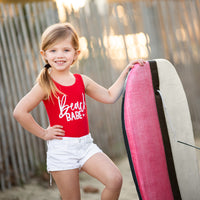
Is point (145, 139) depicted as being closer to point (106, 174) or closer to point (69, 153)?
point (106, 174)

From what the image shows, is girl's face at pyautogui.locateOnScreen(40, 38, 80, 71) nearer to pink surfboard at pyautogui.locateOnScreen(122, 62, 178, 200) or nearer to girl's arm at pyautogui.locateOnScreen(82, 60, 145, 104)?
girl's arm at pyautogui.locateOnScreen(82, 60, 145, 104)

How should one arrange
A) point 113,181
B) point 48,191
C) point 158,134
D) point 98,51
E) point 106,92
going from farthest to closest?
point 98,51
point 48,191
point 106,92
point 158,134
point 113,181

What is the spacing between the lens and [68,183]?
6.46 feet

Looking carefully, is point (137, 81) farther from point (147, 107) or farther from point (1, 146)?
point (1, 146)

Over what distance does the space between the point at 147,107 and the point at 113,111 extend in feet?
9.36

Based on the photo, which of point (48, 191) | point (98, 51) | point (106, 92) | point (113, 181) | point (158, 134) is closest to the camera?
point (113, 181)

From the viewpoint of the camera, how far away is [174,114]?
6.90 feet

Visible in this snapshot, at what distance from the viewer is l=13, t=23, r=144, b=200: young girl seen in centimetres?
197

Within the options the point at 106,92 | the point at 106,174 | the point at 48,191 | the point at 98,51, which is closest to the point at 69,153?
the point at 106,174

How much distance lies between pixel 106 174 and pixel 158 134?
1.32ft

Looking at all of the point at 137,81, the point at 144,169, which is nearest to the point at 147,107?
the point at 137,81

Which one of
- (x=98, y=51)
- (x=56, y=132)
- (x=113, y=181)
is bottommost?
(x=113, y=181)

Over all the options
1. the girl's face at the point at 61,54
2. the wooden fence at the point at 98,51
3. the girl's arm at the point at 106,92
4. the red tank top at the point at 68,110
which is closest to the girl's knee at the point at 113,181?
the red tank top at the point at 68,110

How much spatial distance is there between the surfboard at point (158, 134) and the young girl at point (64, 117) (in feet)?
0.45
